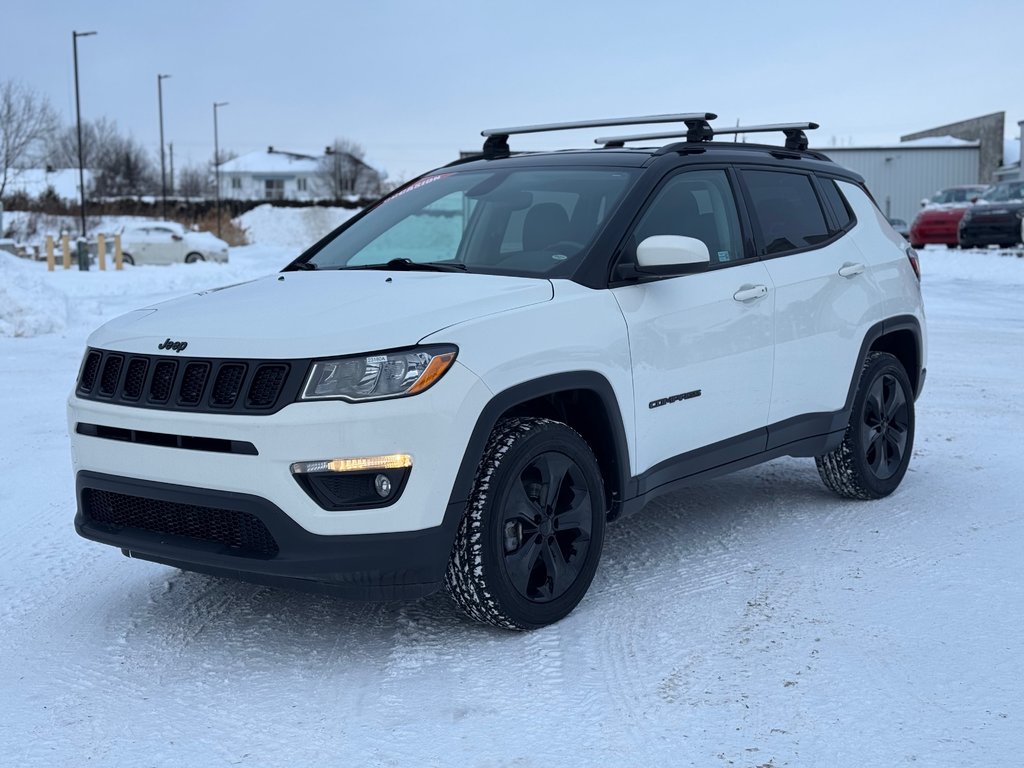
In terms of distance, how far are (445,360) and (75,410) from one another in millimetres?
1413

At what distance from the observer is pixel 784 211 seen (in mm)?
5734

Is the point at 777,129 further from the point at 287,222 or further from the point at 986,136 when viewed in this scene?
the point at 986,136

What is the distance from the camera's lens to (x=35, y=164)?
1892 inches

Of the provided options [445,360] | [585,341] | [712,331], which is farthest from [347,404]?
[712,331]

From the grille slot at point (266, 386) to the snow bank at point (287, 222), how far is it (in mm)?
60858

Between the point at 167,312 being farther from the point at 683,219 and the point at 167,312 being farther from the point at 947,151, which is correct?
the point at 947,151

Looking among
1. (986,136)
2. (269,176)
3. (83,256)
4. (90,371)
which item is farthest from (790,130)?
(269,176)

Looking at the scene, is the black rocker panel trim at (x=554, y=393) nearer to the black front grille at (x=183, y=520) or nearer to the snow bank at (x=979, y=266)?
the black front grille at (x=183, y=520)

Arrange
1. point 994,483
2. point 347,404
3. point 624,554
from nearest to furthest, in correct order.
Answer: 1. point 347,404
2. point 624,554
3. point 994,483

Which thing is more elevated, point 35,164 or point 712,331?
point 35,164

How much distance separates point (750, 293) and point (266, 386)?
2.34 m

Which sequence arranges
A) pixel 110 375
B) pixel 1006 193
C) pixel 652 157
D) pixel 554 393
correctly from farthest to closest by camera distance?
1. pixel 1006 193
2. pixel 652 157
3. pixel 554 393
4. pixel 110 375

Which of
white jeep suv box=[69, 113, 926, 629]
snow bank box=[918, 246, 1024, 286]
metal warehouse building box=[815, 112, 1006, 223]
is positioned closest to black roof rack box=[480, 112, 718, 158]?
white jeep suv box=[69, 113, 926, 629]

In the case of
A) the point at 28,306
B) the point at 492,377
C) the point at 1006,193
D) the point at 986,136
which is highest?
the point at 986,136
